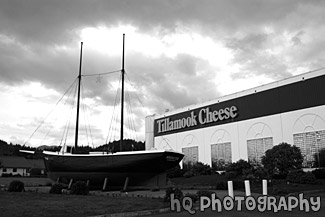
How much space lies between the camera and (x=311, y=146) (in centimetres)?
3095

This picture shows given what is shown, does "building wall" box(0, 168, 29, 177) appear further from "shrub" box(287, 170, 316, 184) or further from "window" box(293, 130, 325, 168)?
"shrub" box(287, 170, 316, 184)

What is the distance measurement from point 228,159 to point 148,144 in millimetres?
20385

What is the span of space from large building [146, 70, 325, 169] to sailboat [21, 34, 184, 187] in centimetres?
1562

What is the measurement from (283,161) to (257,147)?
8.63 metres

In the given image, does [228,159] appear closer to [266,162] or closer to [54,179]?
[266,162]

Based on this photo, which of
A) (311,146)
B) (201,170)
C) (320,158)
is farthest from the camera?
(201,170)

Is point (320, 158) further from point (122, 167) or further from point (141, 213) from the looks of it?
point (141, 213)

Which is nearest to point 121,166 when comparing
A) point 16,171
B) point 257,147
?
point 257,147

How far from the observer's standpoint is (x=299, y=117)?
3216 cm

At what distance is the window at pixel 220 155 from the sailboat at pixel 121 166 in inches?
752

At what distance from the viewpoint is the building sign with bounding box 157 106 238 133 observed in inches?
1616

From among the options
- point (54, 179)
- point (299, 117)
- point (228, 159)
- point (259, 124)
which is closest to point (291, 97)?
point (299, 117)

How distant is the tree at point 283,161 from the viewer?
91.0 ft

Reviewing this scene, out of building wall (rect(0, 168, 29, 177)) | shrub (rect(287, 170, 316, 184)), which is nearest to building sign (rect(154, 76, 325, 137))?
shrub (rect(287, 170, 316, 184))
